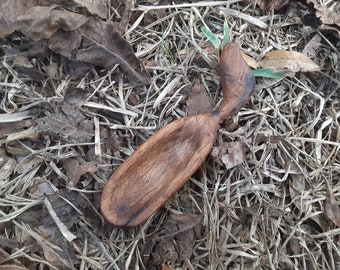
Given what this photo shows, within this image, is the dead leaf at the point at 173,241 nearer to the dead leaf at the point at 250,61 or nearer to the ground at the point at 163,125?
the ground at the point at 163,125

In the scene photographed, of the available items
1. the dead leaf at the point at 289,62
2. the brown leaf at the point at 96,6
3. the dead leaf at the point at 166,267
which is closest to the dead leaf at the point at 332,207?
the dead leaf at the point at 289,62

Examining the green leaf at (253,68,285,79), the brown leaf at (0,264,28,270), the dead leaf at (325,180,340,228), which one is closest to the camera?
the brown leaf at (0,264,28,270)

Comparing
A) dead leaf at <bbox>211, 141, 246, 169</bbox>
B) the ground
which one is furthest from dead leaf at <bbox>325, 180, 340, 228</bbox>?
dead leaf at <bbox>211, 141, 246, 169</bbox>

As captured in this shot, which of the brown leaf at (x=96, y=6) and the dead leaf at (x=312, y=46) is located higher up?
the brown leaf at (x=96, y=6)

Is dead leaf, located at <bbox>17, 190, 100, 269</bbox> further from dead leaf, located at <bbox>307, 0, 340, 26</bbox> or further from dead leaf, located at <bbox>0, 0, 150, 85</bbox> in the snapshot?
dead leaf, located at <bbox>307, 0, 340, 26</bbox>

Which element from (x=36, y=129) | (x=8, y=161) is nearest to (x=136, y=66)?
(x=36, y=129)

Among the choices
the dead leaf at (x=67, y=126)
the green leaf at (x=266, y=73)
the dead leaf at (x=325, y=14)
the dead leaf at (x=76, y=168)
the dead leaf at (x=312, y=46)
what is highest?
the dead leaf at (x=325, y=14)
